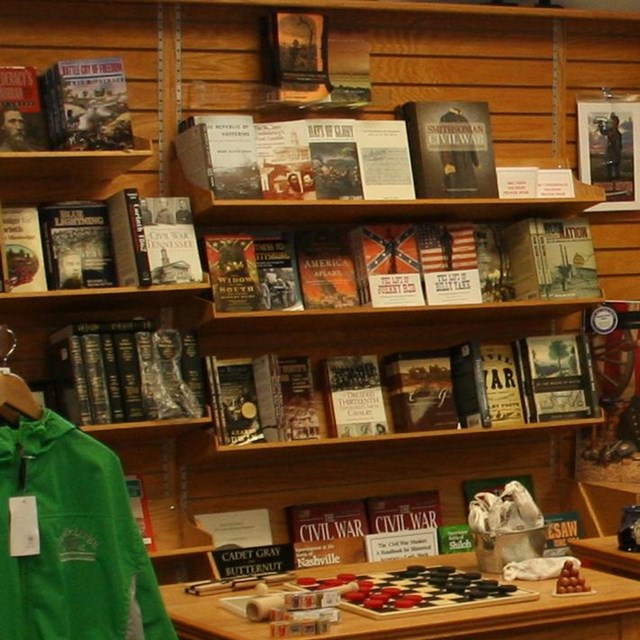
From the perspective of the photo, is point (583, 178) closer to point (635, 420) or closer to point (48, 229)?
point (635, 420)

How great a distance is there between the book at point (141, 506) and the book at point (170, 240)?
699mm

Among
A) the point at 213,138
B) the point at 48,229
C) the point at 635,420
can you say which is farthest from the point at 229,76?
the point at 635,420

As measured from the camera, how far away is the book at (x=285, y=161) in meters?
4.86

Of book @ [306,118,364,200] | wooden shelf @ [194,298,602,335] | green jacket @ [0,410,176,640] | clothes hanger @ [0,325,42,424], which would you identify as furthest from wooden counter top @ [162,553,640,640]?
book @ [306,118,364,200]

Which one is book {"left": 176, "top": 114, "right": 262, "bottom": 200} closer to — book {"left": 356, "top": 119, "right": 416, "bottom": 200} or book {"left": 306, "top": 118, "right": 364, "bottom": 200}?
book {"left": 306, "top": 118, "right": 364, "bottom": 200}

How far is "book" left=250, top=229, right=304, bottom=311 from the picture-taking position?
4875mm

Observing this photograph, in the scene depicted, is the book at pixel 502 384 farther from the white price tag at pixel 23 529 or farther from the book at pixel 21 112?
the white price tag at pixel 23 529

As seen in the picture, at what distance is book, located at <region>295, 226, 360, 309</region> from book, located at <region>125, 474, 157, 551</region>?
2.72 feet

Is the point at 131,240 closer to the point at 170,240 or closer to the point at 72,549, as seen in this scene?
the point at 170,240

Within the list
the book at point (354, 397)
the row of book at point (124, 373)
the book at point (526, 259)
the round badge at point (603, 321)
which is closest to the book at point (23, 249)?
the row of book at point (124, 373)

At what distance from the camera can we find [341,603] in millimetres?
3648

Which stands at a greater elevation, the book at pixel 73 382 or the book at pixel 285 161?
the book at pixel 285 161

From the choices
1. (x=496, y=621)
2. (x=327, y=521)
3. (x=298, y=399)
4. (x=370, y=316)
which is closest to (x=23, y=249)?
(x=298, y=399)

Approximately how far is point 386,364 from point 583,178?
108 centimetres
